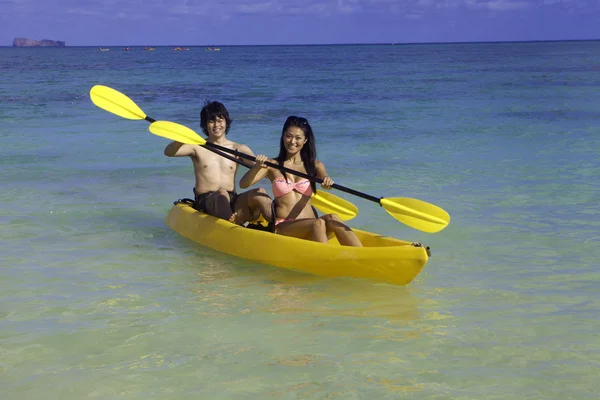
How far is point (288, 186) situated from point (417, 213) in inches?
32.0

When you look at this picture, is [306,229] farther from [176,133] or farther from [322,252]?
[176,133]

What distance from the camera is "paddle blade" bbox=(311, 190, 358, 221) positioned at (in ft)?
17.3

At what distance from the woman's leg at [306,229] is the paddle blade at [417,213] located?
422mm

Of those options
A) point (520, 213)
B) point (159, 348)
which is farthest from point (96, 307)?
point (520, 213)

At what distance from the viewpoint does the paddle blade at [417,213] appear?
465 centimetres

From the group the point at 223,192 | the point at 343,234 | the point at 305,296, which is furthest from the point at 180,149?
the point at 305,296

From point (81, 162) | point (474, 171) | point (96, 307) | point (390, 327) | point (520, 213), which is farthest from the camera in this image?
point (81, 162)

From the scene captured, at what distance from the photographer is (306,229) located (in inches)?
182

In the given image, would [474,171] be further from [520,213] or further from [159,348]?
[159,348]

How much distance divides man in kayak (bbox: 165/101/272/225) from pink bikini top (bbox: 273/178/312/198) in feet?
1.02

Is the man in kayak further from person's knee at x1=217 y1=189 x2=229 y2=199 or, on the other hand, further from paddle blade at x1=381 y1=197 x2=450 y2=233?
paddle blade at x1=381 y1=197 x2=450 y2=233

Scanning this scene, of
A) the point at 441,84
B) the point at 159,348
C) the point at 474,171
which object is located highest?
the point at 441,84

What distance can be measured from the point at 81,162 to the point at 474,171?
185 inches

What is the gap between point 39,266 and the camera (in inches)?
189
